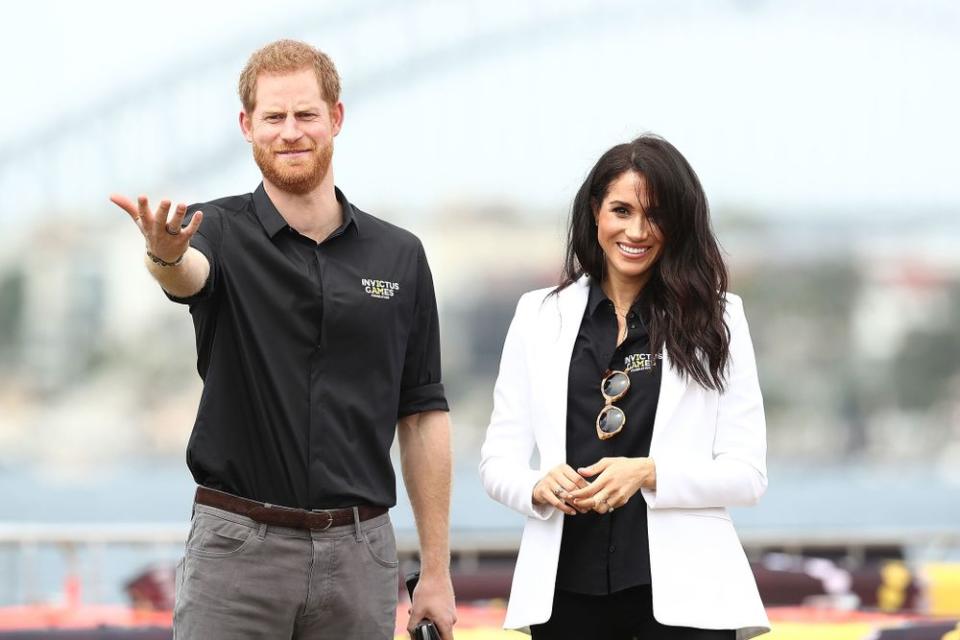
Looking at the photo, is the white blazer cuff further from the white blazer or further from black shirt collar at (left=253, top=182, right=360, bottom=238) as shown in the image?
black shirt collar at (left=253, top=182, right=360, bottom=238)

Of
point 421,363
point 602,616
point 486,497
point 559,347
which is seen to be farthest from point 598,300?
point 486,497

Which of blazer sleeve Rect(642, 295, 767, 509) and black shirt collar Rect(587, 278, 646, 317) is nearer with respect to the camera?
blazer sleeve Rect(642, 295, 767, 509)

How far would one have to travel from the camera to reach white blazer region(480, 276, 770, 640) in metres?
3.45

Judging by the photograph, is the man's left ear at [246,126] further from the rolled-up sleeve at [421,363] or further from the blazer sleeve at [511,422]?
the blazer sleeve at [511,422]

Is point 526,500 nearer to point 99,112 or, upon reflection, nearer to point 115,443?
point 115,443

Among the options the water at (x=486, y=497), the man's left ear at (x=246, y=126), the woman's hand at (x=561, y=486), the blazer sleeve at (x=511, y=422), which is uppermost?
the man's left ear at (x=246, y=126)

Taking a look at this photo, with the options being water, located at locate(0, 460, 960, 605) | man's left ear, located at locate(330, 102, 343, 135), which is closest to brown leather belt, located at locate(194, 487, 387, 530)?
man's left ear, located at locate(330, 102, 343, 135)

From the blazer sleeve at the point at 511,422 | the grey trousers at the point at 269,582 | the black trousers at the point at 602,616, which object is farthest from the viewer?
the blazer sleeve at the point at 511,422

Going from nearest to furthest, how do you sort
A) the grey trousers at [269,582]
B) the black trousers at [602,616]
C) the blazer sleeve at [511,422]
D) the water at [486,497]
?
the grey trousers at [269,582] < the black trousers at [602,616] < the blazer sleeve at [511,422] < the water at [486,497]

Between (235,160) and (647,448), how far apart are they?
72574 mm

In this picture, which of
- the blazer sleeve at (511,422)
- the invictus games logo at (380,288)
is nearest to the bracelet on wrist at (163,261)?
the invictus games logo at (380,288)

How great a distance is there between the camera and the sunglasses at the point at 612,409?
352 centimetres

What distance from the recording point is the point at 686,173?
11.7ft

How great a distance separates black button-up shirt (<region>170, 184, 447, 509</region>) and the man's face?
11 centimetres
